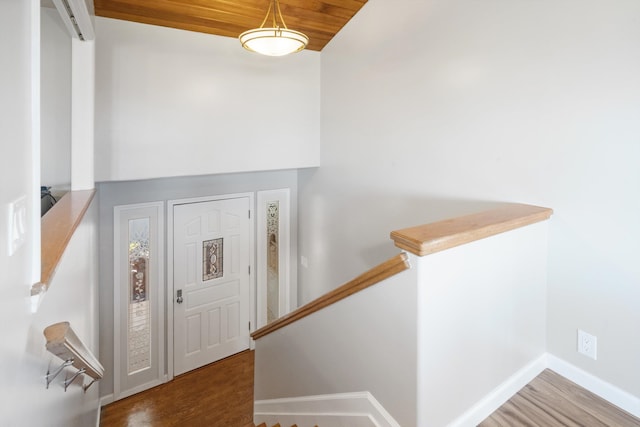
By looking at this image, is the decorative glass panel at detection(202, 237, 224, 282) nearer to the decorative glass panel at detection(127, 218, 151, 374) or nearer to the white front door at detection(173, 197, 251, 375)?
the white front door at detection(173, 197, 251, 375)

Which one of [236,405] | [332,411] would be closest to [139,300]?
[236,405]

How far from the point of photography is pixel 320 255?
15.0 ft

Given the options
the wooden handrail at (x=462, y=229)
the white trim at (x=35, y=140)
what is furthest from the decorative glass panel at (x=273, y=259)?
the white trim at (x=35, y=140)

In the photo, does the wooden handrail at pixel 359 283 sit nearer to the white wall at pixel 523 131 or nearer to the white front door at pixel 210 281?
the white wall at pixel 523 131

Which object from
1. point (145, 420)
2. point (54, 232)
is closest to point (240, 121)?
point (54, 232)

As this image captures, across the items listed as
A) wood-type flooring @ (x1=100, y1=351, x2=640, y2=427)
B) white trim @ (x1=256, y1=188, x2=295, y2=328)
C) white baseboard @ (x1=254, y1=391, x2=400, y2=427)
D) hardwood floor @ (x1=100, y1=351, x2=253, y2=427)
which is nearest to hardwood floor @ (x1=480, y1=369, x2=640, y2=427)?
wood-type flooring @ (x1=100, y1=351, x2=640, y2=427)

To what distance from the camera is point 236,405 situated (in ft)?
13.3

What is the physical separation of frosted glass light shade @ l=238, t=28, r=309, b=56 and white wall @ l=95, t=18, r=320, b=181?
131 centimetres

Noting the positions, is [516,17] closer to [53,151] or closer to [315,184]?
[315,184]

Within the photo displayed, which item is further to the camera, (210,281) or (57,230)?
(210,281)

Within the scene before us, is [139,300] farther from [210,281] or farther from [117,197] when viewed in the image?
[117,197]

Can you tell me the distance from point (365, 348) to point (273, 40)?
6.25 feet

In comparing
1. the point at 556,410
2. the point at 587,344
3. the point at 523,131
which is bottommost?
the point at 556,410

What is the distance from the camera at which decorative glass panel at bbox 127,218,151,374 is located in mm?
4113
